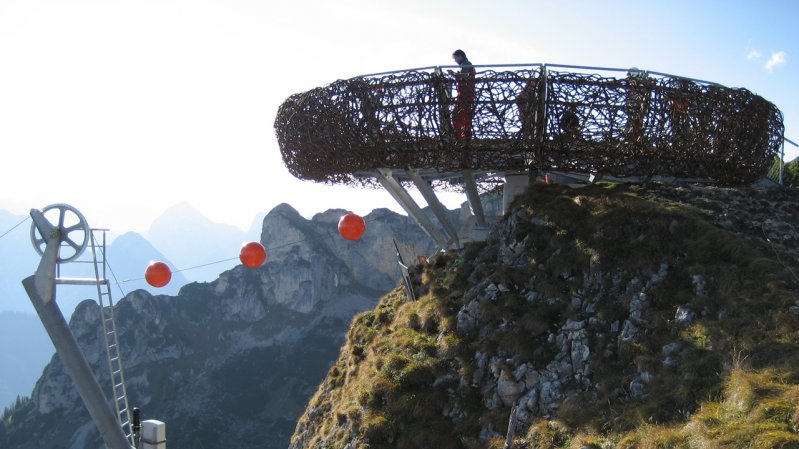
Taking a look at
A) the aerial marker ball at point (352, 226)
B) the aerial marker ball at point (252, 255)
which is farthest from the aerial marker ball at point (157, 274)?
the aerial marker ball at point (352, 226)

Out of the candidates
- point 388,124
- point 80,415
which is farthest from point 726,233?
point 80,415

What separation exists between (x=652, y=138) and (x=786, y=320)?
7.63 m

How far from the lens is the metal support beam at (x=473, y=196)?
19916mm

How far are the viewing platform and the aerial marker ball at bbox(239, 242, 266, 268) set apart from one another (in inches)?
140

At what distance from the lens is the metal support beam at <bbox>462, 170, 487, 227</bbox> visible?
1992cm

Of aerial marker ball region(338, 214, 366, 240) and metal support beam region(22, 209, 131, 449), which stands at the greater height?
aerial marker ball region(338, 214, 366, 240)

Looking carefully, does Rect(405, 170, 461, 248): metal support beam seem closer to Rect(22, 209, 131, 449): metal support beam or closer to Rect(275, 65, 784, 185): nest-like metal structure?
Rect(275, 65, 784, 185): nest-like metal structure

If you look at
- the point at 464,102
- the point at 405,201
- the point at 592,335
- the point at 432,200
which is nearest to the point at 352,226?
the point at 405,201

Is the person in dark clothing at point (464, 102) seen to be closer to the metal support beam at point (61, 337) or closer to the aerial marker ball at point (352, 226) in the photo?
the aerial marker ball at point (352, 226)

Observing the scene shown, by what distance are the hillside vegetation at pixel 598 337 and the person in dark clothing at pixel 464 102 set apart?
2.77 metres

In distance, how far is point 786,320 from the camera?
1096cm

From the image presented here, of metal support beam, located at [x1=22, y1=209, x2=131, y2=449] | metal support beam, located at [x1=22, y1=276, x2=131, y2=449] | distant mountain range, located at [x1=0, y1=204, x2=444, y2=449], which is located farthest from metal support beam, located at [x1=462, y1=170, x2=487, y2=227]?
distant mountain range, located at [x1=0, y1=204, x2=444, y2=449]

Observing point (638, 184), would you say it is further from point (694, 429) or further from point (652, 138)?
point (694, 429)

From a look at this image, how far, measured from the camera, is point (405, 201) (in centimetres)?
2081
